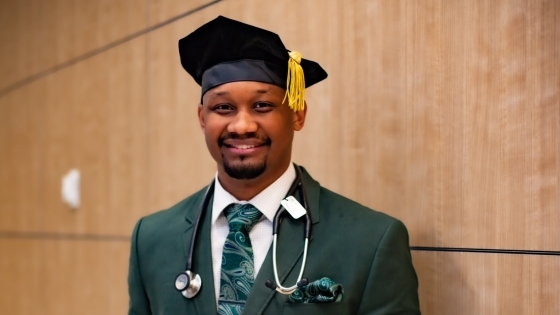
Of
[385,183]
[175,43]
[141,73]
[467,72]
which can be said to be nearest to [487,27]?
[467,72]

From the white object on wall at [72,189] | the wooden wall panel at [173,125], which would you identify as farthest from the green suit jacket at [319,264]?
the white object on wall at [72,189]

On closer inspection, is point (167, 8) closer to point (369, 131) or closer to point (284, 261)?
point (369, 131)

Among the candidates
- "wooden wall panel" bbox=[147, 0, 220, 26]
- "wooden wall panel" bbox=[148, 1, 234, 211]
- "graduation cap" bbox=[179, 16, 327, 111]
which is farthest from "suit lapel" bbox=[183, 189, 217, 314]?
"wooden wall panel" bbox=[147, 0, 220, 26]

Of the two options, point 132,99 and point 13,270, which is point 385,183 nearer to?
point 132,99

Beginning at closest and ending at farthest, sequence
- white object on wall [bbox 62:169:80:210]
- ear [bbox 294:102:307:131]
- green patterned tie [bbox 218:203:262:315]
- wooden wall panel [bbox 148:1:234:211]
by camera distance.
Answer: green patterned tie [bbox 218:203:262:315] < ear [bbox 294:102:307:131] < wooden wall panel [bbox 148:1:234:211] < white object on wall [bbox 62:169:80:210]

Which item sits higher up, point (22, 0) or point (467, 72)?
point (22, 0)

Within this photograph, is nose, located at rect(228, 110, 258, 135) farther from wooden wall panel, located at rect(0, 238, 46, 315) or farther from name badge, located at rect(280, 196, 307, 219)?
wooden wall panel, located at rect(0, 238, 46, 315)

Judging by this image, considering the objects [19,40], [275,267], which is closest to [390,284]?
[275,267]

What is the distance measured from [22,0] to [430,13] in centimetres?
309

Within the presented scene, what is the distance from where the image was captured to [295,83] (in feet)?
6.15

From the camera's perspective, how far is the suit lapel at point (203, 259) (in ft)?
6.01

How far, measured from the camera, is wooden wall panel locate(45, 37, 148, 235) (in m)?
3.44

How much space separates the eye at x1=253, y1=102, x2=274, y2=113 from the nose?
0.09ft

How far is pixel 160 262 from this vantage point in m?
1.98
